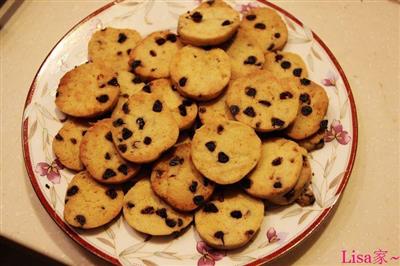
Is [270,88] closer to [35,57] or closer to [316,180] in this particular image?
[316,180]

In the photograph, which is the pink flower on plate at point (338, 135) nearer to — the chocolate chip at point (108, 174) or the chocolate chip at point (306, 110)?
the chocolate chip at point (306, 110)

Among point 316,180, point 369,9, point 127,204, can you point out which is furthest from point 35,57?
point 369,9

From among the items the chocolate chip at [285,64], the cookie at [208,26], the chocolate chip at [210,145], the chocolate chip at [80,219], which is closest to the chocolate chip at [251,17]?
the cookie at [208,26]

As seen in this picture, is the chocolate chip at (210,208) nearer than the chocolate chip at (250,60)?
Yes

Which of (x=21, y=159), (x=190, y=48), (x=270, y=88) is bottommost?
(x=21, y=159)

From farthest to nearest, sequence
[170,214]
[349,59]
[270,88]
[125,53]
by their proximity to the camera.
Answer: [349,59] → [125,53] → [270,88] → [170,214]

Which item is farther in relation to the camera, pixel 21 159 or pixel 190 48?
pixel 21 159

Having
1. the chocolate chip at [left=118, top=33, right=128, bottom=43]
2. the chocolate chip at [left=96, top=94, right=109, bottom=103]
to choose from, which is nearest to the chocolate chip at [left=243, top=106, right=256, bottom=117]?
the chocolate chip at [left=96, top=94, right=109, bottom=103]

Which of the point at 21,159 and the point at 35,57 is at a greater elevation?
the point at 35,57
